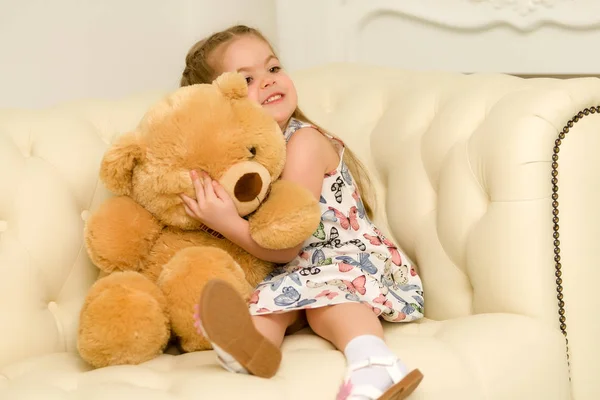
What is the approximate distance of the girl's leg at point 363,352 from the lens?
116 cm

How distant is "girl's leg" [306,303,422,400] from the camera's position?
3.80 feet

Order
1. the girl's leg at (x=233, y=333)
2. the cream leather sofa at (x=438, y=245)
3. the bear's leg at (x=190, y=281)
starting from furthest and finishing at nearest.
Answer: the bear's leg at (x=190, y=281) < the cream leather sofa at (x=438, y=245) < the girl's leg at (x=233, y=333)

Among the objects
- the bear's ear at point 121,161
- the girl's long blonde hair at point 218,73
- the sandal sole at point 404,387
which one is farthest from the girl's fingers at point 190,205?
the sandal sole at point 404,387

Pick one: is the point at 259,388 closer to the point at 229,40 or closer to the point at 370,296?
the point at 370,296

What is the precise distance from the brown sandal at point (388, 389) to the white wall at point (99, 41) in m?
1.29

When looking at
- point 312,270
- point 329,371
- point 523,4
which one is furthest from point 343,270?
point 523,4

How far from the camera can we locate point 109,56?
2256mm

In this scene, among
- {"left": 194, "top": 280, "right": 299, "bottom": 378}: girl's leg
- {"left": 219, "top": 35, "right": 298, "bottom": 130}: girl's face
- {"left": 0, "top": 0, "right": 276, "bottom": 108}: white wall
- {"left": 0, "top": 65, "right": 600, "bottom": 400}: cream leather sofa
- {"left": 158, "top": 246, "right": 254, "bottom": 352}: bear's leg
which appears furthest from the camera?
{"left": 0, "top": 0, "right": 276, "bottom": 108}: white wall

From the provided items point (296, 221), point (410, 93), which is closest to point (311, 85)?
point (410, 93)

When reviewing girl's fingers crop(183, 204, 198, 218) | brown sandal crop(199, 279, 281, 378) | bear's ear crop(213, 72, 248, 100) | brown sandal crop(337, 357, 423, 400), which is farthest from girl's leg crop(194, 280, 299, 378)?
bear's ear crop(213, 72, 248, 100)

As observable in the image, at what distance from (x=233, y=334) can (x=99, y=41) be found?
51.9 inches

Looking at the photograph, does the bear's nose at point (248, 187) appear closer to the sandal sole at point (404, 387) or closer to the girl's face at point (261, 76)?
the girl's face at point (261, 76)

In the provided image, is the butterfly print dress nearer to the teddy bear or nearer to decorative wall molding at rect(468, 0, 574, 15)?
the teddy bear

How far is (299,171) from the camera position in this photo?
5.01 ft
